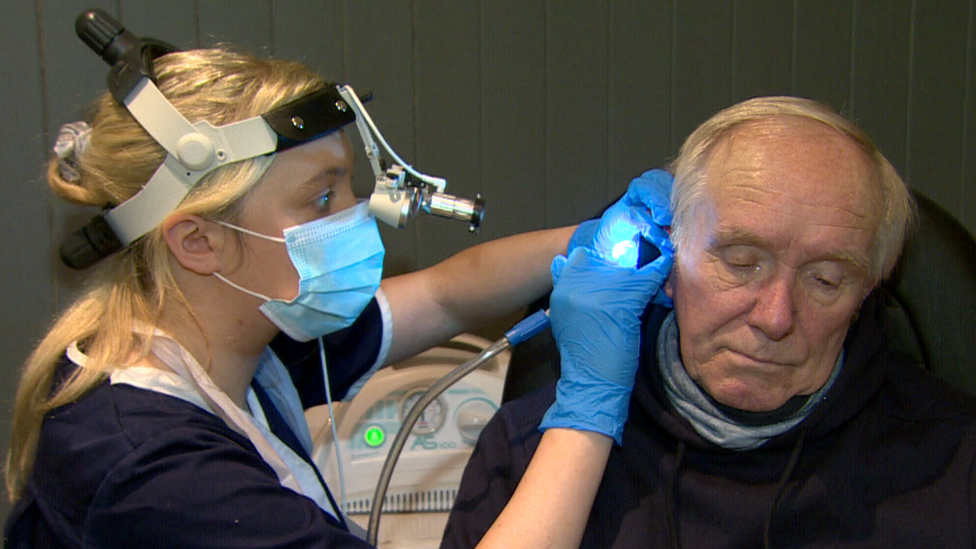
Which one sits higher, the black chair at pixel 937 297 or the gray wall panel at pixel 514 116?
the gray wall panel at pixel 514 116

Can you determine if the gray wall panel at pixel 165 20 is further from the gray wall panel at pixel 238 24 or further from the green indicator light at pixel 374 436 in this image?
the green indicator light at pixel 374 436

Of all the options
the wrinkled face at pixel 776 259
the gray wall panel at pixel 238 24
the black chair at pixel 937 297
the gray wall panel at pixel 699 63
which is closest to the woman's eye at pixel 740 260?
the wrinkled face at pixel 776 259

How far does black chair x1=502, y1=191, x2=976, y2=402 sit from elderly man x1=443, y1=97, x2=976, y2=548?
0.26 feet

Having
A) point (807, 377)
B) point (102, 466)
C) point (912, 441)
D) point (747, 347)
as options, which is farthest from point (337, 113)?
point (912, 441)

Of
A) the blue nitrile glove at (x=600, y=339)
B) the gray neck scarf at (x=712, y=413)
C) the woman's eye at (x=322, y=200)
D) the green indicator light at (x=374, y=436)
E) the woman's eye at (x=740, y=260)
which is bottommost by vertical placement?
the green indicator light at (x=374, y=436)

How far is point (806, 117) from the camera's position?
109 cm

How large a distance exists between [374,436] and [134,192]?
2.70 ft

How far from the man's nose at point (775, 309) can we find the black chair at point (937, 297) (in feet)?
1.08

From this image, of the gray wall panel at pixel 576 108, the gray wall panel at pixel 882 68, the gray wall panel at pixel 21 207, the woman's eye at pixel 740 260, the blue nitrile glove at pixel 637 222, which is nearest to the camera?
the woman's eye at pixel 740 260

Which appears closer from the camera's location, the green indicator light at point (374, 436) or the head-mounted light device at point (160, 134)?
the head-mounted light device at point (160, 134)

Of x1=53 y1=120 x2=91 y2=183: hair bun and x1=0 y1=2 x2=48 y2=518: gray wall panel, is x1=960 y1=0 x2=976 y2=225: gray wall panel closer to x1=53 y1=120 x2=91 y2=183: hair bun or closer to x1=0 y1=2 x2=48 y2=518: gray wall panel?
x1=53 y1=120 x2=91 y2=183: hair bun

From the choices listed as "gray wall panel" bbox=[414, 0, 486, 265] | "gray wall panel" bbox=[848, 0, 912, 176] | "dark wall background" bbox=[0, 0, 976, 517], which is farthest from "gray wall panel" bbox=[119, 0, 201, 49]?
"gray wall panel" bbox=[848, 0, 912, 176]

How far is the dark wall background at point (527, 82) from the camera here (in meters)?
1.72

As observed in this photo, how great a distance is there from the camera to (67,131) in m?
1.19
